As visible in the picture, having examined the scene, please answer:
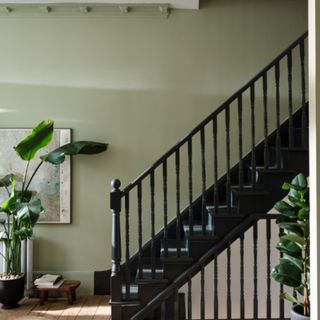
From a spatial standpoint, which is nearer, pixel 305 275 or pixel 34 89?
pixel 305 275

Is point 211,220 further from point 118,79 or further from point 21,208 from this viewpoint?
point 118,79

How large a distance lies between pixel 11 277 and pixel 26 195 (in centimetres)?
85

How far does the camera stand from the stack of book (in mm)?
4155

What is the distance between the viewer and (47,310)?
3994 mm

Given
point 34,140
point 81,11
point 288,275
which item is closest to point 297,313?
point 288,275

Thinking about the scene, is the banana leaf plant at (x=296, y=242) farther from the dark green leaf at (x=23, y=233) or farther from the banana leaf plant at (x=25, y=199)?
the dark green leaf at (x=23, y=233)

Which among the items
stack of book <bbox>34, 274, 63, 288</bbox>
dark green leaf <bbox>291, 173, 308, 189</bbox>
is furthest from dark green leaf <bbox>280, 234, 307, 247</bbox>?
stack of book <bbox>34, 274, 63, 288</bbox>

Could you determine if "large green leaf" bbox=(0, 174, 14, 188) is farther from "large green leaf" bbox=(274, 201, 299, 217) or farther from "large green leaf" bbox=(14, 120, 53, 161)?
"large green leaf" bbox=(274, 201, 299, 217)

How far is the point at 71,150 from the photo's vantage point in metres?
4.25

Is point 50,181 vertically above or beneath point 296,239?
above

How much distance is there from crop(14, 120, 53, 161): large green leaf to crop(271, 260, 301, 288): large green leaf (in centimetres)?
256

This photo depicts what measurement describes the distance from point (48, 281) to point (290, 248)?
2.54 m

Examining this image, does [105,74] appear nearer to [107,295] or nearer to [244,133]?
[244,133]

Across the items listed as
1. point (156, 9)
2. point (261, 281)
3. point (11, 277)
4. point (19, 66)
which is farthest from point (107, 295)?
point (156, 9)
